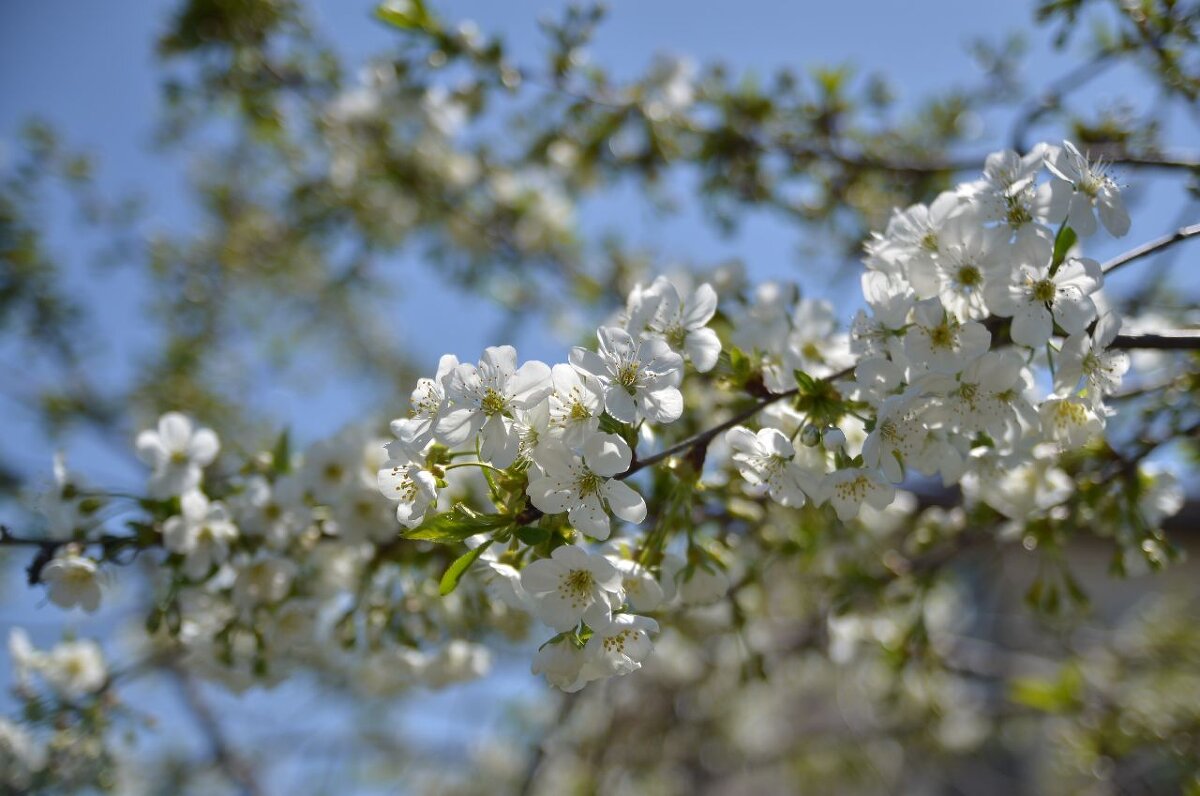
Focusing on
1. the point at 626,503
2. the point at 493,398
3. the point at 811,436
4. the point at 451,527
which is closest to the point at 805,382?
the point at 811,436

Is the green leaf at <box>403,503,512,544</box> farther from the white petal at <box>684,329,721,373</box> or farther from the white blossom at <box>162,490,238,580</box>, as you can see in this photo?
the white blossom at <box>162,490,238,580</box>

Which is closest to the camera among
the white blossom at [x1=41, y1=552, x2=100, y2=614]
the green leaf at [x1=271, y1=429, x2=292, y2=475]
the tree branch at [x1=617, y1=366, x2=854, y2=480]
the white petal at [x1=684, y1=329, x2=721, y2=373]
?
the tree branch at [x1=617, y1=366, x2=854, y2=480]

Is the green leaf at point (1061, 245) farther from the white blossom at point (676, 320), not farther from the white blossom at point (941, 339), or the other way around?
the white blossom at point (676, 320)

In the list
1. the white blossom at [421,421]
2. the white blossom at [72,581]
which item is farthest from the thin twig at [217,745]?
the white blossom at [421,421]

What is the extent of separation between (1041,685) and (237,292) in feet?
14.3

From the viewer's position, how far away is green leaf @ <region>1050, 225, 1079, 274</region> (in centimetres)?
124

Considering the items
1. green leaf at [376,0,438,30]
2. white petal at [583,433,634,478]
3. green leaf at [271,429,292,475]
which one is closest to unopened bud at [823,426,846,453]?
white petal at [583,433,634,478]

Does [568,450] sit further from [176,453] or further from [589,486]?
[176,453]

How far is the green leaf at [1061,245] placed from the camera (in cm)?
124

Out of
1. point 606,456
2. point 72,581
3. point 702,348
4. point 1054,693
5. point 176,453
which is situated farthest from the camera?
point 1054,693

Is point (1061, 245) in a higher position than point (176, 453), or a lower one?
higher

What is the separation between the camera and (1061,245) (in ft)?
Answer: 4.10

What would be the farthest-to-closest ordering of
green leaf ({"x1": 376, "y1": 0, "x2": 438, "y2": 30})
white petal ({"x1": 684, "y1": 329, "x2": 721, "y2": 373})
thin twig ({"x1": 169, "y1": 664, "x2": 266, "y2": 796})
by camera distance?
1. thin twig ({"x1": 169, "y1": 664, "x2": 266, "y2": 796})
2. green leaf ({"x1": 376, "y1": 0, "x2": 438, "y2": 30})
3. white petal ({"x1": 684, "y1": 329, "x2": 721, "y2": 373})

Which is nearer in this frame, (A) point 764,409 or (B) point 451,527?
(B) point 451,527
